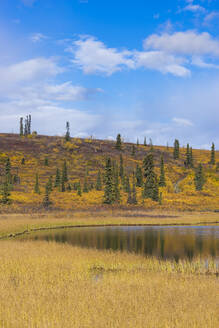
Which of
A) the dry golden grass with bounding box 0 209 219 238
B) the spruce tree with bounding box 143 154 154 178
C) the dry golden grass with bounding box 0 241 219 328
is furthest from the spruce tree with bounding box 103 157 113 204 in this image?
the dry golden grass with bounding box 0 241 219 328

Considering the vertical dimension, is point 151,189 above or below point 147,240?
above

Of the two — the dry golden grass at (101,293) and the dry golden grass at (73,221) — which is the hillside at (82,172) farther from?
the dry golden grass at (101,293)

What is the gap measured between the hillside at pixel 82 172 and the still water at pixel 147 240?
2639 cm

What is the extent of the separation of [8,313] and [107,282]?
18.9ft

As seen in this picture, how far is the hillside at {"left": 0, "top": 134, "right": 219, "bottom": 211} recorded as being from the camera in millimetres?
72338

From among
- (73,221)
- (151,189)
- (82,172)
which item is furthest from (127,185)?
(73,221)

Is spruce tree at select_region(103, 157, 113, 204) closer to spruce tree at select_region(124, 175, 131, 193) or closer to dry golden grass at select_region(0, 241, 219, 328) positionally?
spruce tree at select_region(124, 175, 131, 193)

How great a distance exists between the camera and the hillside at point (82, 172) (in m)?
72.3

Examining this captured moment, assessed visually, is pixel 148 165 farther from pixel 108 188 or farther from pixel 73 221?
pixel 73 221

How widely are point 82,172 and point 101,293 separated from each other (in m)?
94.1

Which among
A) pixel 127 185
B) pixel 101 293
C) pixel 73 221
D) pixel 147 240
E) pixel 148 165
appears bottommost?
pixel 73 221

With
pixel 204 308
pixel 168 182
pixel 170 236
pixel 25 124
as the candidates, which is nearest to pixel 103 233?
pixel 170 236

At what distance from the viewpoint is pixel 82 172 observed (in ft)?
352

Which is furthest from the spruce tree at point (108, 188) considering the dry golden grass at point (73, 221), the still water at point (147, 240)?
the still water at point (147, 240)
